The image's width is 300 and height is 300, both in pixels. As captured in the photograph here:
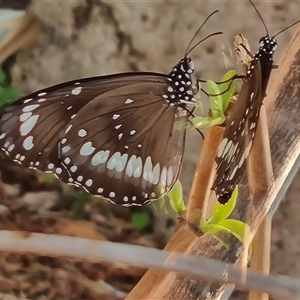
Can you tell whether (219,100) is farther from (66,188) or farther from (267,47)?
(66,188)

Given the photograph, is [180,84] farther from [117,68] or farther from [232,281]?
[117,68]

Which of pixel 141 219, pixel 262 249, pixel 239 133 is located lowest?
pixel 141 219

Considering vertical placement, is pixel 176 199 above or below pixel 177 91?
below

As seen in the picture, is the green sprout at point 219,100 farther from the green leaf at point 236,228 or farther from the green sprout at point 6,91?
the green sprout at point 6,91

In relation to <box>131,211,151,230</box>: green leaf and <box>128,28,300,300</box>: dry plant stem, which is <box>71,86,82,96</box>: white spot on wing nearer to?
<box>128,28,300,300</box>: dry plant stem

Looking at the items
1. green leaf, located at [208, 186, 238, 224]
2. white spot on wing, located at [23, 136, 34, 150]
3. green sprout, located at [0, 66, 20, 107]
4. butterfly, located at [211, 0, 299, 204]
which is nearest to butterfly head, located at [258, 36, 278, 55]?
butterfly, located at [211, 0, 299, 204]

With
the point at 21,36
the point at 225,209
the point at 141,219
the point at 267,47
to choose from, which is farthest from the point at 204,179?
the point at 21,36

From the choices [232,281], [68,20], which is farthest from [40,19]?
[232,281]
